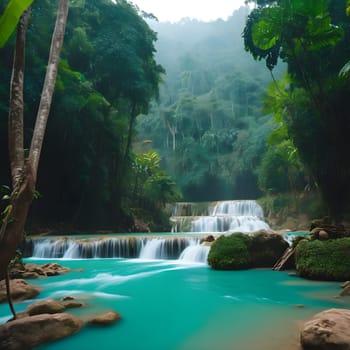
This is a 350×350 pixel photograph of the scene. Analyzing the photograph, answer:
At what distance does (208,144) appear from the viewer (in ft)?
132

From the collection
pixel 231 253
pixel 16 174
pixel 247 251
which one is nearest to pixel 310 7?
pixel 247 251

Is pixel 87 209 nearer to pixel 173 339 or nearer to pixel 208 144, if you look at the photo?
pixel 173 339

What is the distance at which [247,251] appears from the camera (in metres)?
9.51

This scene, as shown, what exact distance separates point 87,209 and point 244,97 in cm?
3371

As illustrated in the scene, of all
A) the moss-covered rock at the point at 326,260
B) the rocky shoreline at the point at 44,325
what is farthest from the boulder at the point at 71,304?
the moss-covered rock at the point at 326,260

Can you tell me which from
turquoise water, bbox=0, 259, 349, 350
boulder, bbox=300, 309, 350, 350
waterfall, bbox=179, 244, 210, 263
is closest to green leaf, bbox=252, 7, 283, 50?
waterfall, bbox=179, 244, 210, 263

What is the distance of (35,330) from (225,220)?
19.3m

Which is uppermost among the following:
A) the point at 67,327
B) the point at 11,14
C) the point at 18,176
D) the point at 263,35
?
the point at 263,35

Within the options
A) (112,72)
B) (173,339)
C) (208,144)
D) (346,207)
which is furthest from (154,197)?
(173,339)

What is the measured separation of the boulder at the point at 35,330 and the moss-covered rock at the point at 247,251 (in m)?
5.62

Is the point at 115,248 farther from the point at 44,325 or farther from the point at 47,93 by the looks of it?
the point at 47,93

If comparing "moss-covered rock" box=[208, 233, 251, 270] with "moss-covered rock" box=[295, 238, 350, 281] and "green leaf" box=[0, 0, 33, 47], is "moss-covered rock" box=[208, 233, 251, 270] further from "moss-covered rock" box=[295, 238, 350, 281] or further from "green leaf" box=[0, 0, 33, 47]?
"green leaf" box=[0, 0, 33, 47]

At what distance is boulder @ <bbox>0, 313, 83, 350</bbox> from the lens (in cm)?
372

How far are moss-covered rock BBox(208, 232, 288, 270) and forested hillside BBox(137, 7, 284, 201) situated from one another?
60.7ft
